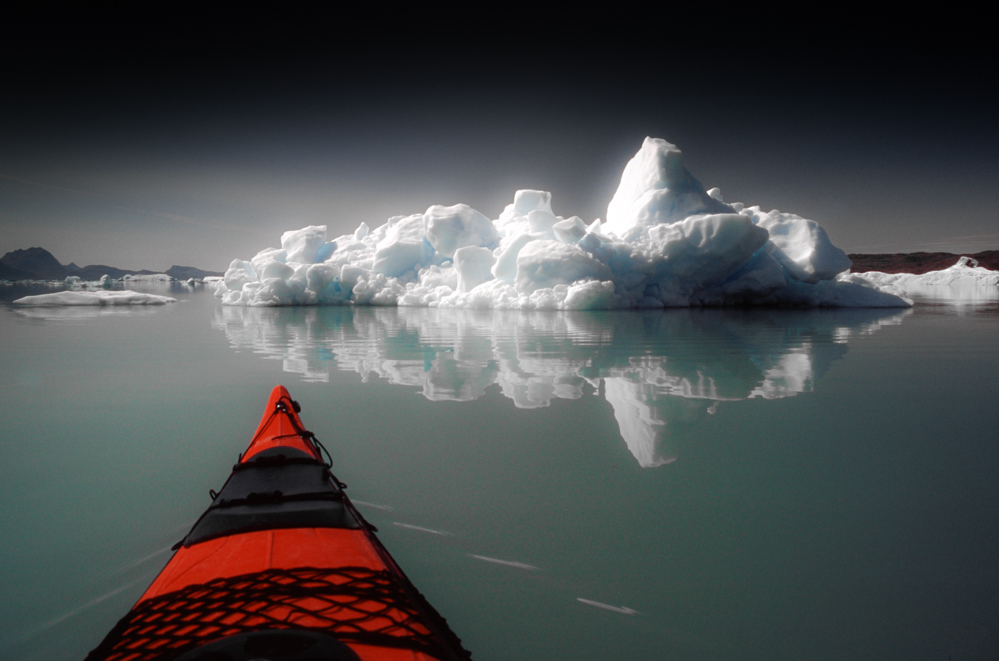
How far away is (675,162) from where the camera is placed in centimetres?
1482

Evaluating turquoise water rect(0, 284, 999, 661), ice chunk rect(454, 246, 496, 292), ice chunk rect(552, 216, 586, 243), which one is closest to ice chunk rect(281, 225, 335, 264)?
ice chunk rect(454, 246, 496, 292)

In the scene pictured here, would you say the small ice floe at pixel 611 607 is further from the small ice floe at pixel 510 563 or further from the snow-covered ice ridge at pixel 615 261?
the snow-covered ice ridge at pixel 615 261

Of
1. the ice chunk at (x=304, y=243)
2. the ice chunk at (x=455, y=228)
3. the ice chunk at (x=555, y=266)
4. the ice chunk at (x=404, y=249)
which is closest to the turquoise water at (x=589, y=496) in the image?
the ice chunk at (x=555, y=266)

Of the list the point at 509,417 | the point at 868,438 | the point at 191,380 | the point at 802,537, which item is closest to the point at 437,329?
the point at 191,380

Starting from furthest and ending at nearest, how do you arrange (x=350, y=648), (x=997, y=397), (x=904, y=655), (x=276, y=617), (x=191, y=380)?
(x=191, y=380) < (x=997, y=397) < (x=904, y=655) < (x=276, y=617) < (x=350, y=648)

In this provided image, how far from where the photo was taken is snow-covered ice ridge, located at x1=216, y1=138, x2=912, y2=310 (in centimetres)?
1392

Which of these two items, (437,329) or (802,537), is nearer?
(802,537)

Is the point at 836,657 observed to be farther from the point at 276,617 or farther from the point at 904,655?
the point at 276,617

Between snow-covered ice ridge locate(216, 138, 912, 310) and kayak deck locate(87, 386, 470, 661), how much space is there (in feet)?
41.2

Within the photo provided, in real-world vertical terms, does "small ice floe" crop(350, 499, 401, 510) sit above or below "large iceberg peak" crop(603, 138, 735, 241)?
below

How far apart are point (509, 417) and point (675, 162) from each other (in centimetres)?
1354

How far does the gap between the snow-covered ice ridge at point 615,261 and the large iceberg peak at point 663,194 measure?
32mm

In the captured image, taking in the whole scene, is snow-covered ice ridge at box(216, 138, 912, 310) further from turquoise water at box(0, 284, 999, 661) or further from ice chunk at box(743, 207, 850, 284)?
turquoise water at box(0, 284, 999, 661)

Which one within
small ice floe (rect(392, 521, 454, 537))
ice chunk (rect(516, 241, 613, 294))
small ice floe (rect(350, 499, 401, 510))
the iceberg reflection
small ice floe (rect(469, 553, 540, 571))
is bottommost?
small ice floe (rect(469, 553, 540, 571))
